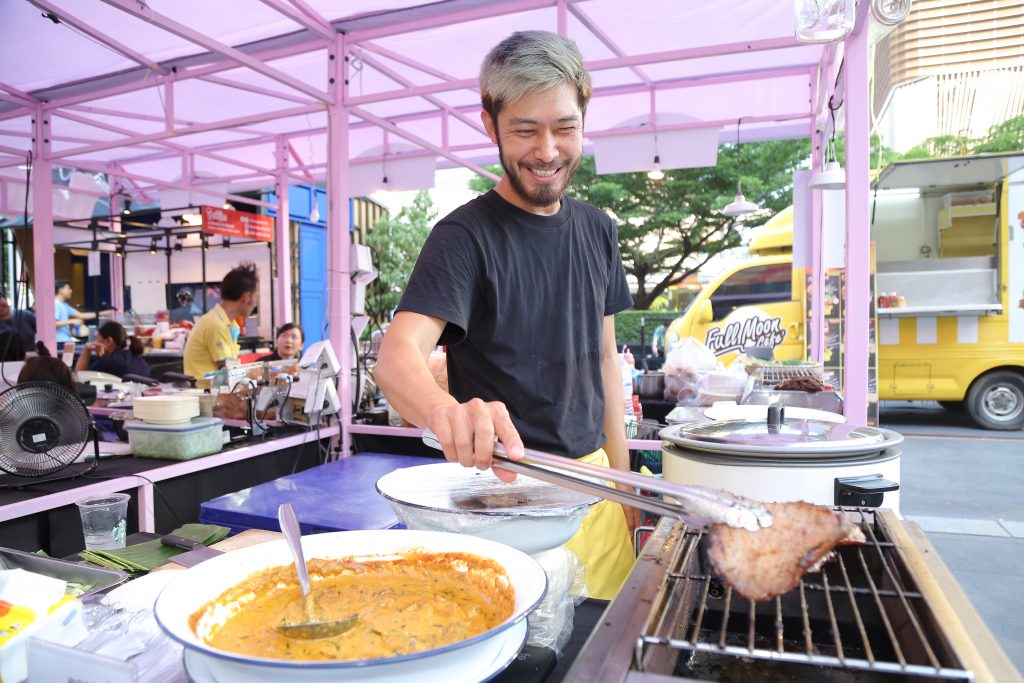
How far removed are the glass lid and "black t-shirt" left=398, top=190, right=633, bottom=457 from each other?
1.32ft

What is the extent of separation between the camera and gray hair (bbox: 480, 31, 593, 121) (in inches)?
61.1

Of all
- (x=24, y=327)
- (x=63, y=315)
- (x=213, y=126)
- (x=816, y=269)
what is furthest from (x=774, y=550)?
(x=63, y=315)

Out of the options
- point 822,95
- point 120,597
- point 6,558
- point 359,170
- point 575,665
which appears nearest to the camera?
point 575,665

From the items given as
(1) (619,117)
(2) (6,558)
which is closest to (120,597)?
(2) (6,558)

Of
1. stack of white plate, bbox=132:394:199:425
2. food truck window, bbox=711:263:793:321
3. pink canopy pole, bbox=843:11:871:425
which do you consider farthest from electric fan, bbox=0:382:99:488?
food truck window, bbox=711:263:793:321

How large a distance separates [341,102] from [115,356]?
3.85m

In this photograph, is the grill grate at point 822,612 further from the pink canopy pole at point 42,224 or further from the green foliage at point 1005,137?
the green foliage at point 1005,137

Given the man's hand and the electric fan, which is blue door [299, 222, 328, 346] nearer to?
the electric fan

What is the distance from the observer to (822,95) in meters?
6.15

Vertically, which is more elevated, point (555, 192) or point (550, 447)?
point (555, 192)

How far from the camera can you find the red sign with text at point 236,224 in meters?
10.4

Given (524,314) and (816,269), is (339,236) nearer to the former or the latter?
(524,314)

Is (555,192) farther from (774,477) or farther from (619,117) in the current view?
(619,117)

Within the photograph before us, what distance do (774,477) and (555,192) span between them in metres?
0.90
